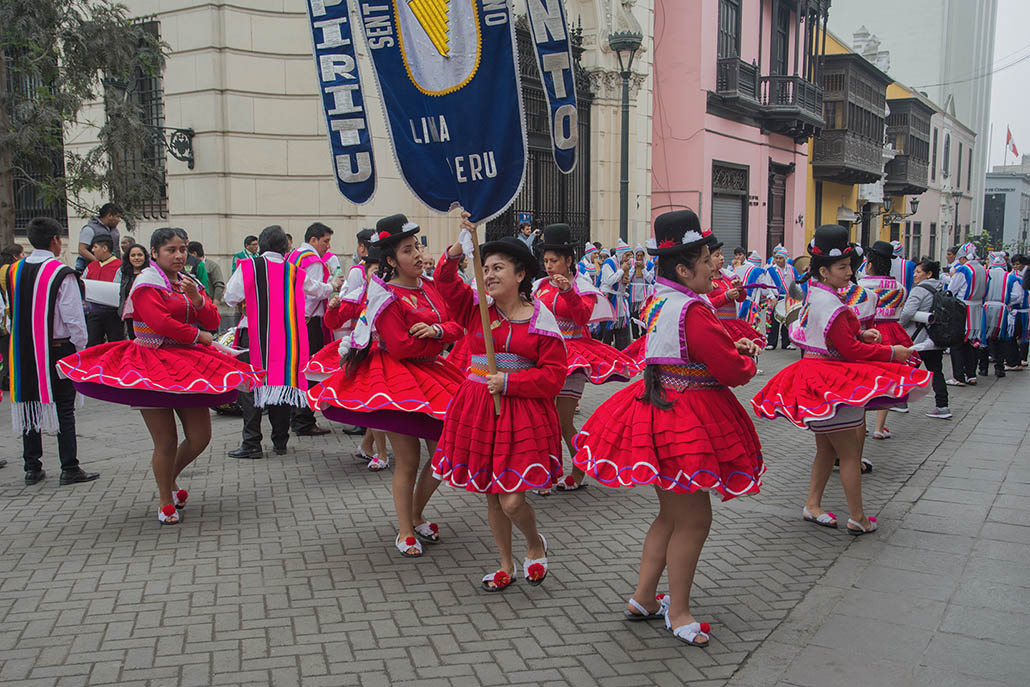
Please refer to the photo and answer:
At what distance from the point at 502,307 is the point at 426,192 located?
28.7 inches

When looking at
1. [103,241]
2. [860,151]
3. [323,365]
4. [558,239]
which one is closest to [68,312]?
[323,365]

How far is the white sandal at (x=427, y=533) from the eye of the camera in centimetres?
545

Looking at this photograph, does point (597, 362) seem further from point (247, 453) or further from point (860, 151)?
point (860, 151)

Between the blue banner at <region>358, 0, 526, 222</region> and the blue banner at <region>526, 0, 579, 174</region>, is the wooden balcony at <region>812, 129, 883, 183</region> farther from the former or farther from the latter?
the blue banner at <region>358, 0, 526, 222</region>

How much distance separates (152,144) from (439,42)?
10.7 m

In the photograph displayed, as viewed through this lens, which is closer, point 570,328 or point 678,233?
point 678,233

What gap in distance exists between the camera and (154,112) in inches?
544

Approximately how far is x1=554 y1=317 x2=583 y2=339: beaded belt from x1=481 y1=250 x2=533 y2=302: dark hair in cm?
213

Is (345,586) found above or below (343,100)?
below

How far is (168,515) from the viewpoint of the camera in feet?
19.0

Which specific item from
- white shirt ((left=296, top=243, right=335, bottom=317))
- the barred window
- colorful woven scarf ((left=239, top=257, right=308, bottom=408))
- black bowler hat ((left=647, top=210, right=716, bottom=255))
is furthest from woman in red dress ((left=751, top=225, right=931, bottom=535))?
the barred window

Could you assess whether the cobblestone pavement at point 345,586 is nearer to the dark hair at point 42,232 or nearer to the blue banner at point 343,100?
the dark hair at point 42,232

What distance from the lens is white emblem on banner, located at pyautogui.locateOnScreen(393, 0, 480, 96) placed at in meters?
4.36

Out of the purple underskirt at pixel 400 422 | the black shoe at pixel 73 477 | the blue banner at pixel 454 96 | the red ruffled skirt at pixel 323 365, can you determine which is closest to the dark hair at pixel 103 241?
the black shoe at pixel 73 477
